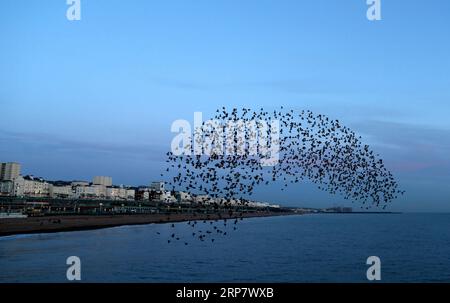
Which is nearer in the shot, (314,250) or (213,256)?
(213,256)

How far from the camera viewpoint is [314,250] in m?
79.4

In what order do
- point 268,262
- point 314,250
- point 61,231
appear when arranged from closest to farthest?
1. point 268,262
2. point 314,250
3. point 61,231
